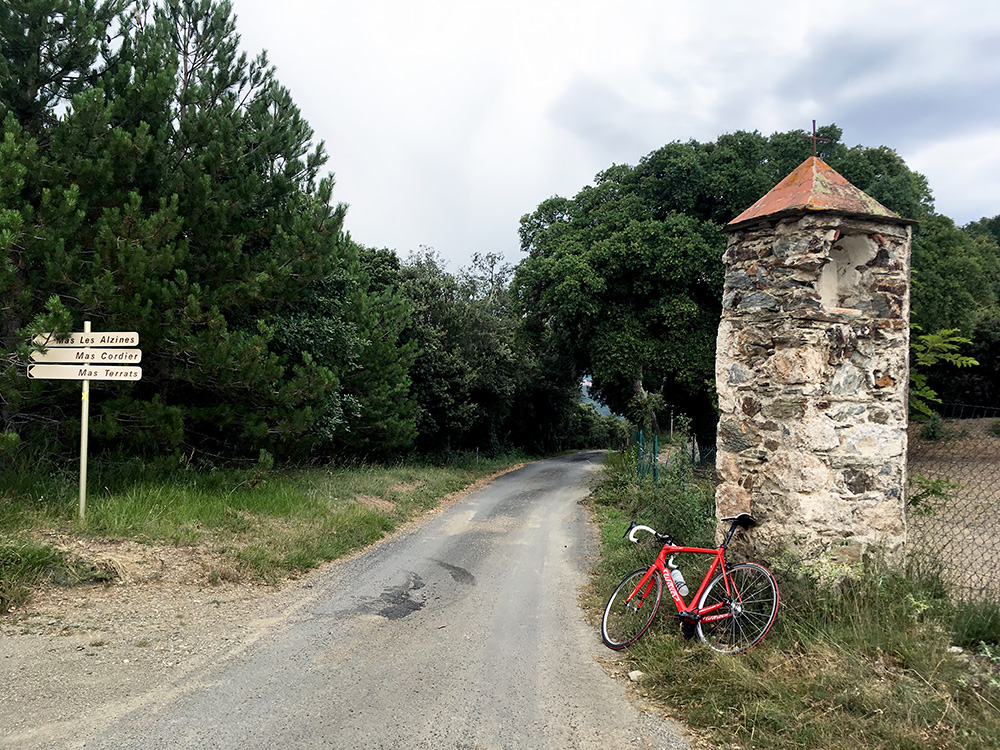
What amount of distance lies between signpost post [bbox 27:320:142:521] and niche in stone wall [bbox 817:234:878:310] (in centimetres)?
727

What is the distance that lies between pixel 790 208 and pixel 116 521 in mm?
7561

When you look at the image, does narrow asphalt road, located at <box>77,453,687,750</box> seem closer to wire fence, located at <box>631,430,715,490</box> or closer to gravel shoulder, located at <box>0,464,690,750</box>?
gravel shoulder, located at <box>0,464,690,750</box>

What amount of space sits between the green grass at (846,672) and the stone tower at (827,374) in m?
0.44

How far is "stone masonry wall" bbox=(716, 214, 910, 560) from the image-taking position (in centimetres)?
486

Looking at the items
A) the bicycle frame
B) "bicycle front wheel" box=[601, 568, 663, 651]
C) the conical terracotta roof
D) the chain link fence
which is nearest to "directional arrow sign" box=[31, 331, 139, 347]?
"bicycle front wheel" box=[601, 568, 663, 651]

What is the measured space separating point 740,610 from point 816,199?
3321 millimetres

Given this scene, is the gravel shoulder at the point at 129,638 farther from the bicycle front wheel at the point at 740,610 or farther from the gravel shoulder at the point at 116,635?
the bicycle front wheel at the point at 740,610

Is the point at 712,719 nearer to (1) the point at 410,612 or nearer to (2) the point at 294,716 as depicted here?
(2) the point at 294,716

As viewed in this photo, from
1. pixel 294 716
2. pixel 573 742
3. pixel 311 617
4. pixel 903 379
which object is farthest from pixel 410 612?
pixel 903 379

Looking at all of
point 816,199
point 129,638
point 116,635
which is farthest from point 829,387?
point 116,635

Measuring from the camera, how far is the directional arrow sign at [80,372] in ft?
22.9

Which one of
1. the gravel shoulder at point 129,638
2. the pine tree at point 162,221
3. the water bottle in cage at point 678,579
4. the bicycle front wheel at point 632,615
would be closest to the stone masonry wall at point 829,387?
the water bottle in cage at point 678,579

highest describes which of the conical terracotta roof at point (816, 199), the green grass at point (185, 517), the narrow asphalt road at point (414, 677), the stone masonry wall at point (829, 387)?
the conical terracotta roof at point (816, 199)

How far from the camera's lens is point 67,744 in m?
3.35
